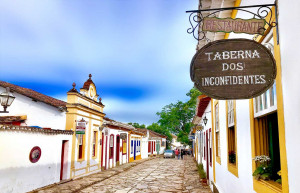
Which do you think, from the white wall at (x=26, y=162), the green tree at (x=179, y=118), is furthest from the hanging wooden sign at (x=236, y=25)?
the green tree at (x=179, y=118)

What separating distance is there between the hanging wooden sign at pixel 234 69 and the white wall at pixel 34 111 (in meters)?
9.84

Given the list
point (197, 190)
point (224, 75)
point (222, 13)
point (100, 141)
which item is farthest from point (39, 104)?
point (224, 75)

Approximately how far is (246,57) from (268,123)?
1607 millimetres

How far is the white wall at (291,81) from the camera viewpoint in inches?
96.8

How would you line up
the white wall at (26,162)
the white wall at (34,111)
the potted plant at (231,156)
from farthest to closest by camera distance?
the white wall at (34,111) < the white wall at (26,162) < the potted plant at (231,156)

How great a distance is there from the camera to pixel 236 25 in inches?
119

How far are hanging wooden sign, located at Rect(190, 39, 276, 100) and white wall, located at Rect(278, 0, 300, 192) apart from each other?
17 cm

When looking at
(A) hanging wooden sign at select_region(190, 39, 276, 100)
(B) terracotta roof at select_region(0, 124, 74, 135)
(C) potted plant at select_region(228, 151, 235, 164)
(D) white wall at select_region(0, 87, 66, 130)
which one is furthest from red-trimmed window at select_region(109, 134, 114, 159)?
(A) hanging wooden sign at select_region(190, 39, 276, 100)

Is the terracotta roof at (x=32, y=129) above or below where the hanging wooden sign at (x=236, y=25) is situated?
below

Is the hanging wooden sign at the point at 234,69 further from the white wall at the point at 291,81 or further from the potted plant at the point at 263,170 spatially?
the potted plant at the point at 263,170

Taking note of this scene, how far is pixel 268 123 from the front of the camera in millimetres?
3912

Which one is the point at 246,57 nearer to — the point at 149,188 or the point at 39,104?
the point at 149,188

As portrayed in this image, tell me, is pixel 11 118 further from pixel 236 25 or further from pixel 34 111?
pixel 236 25

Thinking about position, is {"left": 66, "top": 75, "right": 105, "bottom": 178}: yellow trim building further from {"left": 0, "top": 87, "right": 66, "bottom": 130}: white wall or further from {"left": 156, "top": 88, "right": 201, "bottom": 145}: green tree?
{"left": 156, "top": 88, "right": 201, "bottom": 145}: green tree
